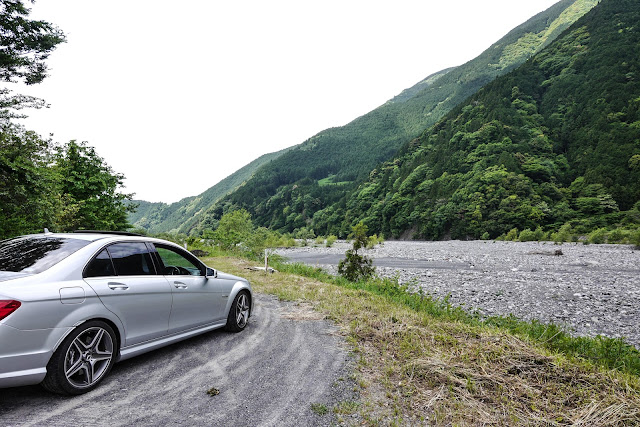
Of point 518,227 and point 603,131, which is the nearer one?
point 518,227

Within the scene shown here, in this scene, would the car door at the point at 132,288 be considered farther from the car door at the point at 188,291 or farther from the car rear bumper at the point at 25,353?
the car rear bumper at the point at 25,353

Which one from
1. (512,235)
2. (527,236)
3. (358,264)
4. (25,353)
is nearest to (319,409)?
(25,353)

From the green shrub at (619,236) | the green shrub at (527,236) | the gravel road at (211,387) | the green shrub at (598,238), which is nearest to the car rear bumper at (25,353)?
the gravel road at (211,387)

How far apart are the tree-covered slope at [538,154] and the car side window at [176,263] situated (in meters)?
46.6

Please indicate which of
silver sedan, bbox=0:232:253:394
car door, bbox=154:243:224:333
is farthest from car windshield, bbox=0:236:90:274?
car door, bbox=154:243:224:333

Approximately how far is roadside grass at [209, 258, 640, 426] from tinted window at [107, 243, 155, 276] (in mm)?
2791

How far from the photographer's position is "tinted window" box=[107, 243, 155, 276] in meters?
3.46

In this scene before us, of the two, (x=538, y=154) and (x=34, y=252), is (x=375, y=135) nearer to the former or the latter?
(x=538, y=154)

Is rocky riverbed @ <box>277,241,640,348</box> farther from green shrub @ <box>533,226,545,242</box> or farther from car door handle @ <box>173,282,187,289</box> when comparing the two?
green shrub @ <box>533,226,545,242</box>

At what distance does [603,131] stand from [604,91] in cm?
1176

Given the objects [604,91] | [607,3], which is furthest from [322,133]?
[604,91]

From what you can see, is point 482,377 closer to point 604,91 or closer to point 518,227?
point 518,227

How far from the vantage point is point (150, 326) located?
11.8ft

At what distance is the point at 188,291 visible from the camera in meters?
4.16
